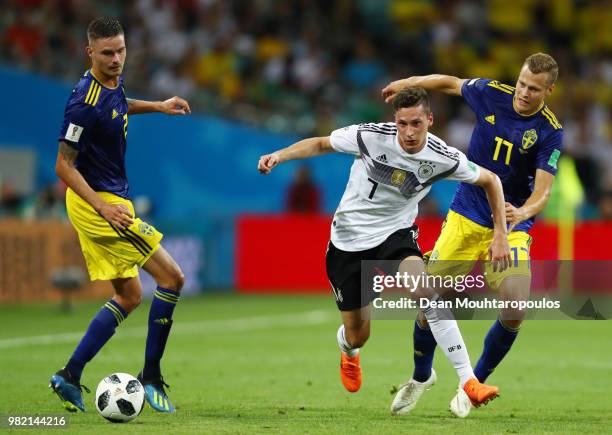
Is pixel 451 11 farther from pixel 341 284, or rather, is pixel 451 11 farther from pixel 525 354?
pixel 341 284

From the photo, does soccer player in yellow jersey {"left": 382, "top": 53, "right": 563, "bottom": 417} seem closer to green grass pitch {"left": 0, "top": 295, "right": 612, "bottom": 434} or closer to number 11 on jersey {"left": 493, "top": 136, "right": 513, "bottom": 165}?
number 11 on jersey {"left": 493, "top": 136, "right": 513, "bottom": 165}

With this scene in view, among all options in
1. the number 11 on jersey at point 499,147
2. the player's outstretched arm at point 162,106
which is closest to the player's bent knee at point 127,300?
the player's outstretched arm at point 162,106

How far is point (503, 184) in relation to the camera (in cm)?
909

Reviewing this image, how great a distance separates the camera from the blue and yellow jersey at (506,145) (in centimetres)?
893

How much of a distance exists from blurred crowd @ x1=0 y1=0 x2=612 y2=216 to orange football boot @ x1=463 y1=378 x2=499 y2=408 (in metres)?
12.5

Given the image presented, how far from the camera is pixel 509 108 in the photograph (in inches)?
357

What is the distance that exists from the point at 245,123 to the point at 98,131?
12706 millimetres

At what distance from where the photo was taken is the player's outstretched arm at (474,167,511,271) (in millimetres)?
8094

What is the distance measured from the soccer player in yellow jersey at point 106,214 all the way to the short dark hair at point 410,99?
1.97 metres

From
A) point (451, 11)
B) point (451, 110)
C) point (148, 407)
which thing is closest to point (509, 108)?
point (148, 407)

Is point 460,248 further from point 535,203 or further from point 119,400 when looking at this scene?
point 119,400

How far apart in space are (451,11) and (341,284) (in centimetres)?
1591

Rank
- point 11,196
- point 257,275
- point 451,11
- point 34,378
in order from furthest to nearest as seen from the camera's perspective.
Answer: point 451,11, point 257,275, point 11,196, point 34,378

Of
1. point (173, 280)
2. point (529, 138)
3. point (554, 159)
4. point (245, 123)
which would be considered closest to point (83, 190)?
point (173, 280)
